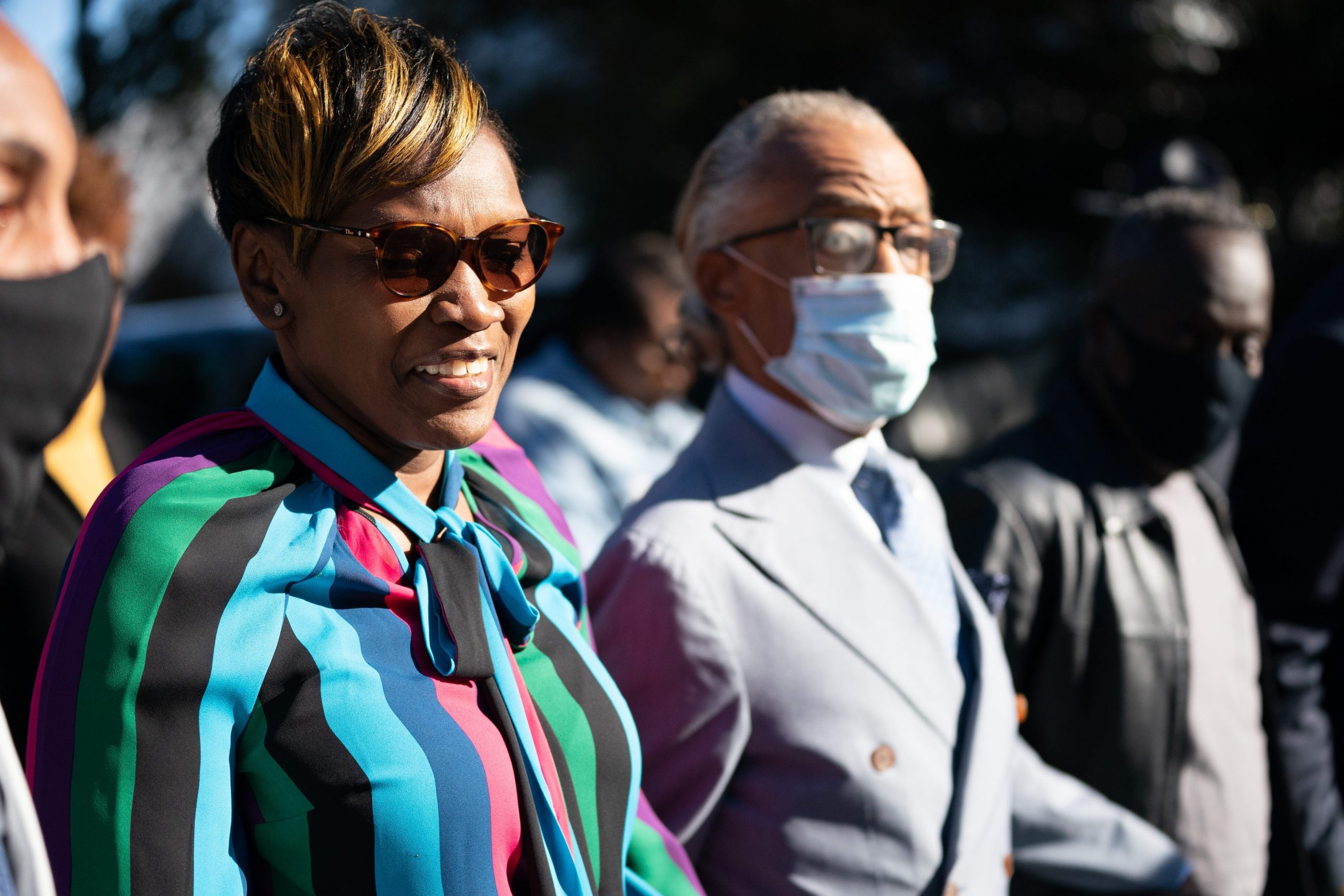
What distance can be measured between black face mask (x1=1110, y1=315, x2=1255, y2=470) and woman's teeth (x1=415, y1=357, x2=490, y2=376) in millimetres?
2041

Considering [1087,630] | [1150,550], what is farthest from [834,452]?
[1150,550]

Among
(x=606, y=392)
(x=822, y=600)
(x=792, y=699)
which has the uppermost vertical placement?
(x=822, y=600)

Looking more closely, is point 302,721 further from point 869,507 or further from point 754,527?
point 869,507

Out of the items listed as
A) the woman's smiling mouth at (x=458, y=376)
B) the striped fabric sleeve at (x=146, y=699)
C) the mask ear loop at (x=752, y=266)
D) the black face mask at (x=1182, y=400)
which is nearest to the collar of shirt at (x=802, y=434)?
the mask ear loop at (x=752, y=266)

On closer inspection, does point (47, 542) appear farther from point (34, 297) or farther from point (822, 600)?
point (822, 600)

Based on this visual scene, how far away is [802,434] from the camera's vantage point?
230cm

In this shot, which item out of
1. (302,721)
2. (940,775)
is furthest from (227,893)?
(940,775)

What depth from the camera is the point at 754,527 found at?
2.12 m

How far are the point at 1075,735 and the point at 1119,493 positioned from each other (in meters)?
0.60

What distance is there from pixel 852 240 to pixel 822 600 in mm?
704

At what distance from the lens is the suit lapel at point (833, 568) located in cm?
208

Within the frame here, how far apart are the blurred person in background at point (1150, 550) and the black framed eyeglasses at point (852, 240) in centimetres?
72

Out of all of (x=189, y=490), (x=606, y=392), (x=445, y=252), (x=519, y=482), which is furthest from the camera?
(x=606, y=392)

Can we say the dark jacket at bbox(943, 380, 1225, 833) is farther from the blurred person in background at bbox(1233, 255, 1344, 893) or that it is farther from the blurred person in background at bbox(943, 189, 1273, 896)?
the blurred person in background at bbox(1233, 255, 1344, 893)
